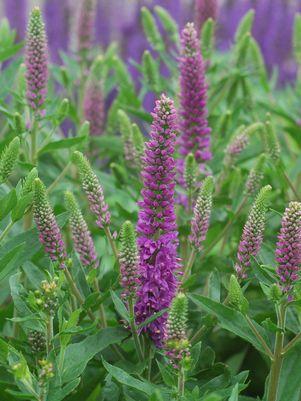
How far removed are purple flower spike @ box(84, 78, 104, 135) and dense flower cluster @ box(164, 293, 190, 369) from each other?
1172 mm

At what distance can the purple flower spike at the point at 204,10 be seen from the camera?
213 cm

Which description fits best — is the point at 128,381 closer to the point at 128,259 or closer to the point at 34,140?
the point at 128,259

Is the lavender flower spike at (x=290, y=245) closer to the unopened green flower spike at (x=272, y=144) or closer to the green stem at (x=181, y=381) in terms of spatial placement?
the green stem at (x=181, y=381)

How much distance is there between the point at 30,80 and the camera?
157 cm

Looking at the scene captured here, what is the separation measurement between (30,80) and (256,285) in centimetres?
66

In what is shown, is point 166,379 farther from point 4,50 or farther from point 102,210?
point 4,50

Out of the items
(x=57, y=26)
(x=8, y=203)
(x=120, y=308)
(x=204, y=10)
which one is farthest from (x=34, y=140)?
(x=57, y=26)

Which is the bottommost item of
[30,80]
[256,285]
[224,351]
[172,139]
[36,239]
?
[224,351]

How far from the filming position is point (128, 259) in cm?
114

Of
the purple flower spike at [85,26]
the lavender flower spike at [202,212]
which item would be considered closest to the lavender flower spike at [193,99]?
the lavender flower spike at [202,212]

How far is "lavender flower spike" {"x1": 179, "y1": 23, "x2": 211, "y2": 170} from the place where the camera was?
1.65 meters

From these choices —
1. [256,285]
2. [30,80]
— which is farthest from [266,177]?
[30,80]

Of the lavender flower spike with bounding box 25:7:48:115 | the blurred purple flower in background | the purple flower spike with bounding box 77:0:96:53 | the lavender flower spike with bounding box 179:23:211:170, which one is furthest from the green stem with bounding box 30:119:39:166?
the blurred purple flower in background

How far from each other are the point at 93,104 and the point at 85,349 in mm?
1058
